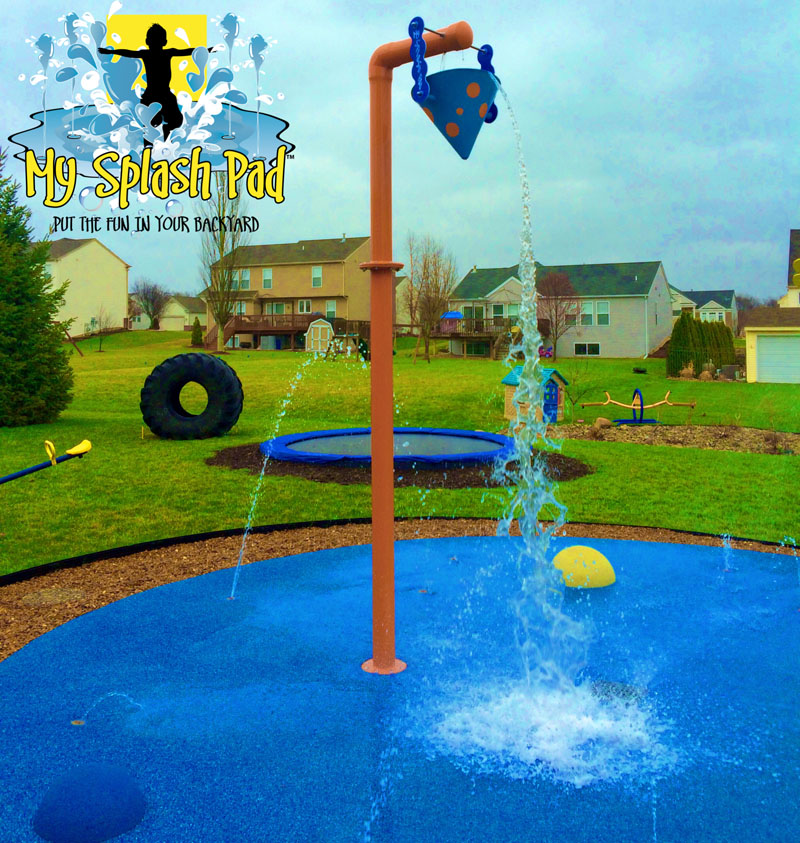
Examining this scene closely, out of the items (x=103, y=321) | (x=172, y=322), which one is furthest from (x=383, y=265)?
(x=172, y=322)

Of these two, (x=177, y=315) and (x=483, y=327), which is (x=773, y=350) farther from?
(x=177, y=315)

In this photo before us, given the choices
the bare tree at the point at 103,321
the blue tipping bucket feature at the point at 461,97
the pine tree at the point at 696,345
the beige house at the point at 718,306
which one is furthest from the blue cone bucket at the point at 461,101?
the beige house at the point at 718,306

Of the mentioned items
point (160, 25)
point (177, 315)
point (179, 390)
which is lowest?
point (179, 390)

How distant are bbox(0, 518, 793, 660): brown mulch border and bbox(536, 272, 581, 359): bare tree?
28538 millimetres

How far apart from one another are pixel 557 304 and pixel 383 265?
108 ft

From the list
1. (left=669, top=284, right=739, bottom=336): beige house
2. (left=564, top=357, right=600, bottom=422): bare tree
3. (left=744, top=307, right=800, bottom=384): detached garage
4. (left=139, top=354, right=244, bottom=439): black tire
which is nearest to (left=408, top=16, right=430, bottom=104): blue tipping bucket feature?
(left=139, top=354, right=244, bottom=439): black tire

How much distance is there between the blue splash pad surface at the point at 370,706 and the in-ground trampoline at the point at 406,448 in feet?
13.0

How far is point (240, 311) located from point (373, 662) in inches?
1665

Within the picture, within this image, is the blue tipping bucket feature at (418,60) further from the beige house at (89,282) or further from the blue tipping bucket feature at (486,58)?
the beige house at (89,282)

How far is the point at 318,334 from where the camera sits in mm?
38031

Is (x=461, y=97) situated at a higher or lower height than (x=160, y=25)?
lower

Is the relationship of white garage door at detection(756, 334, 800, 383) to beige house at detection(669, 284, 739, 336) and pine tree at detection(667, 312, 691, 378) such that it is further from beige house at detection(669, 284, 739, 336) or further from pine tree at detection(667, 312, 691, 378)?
beige house at detection(669, 284, 739, 336)

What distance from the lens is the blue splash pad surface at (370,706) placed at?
8.75ft

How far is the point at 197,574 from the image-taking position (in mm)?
5766
